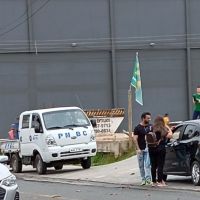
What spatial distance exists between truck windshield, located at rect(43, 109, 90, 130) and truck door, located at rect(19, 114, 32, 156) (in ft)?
4.15

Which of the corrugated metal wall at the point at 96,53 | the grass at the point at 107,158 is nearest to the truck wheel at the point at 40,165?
the grass at the point at 107,158

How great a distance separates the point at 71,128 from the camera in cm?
2269

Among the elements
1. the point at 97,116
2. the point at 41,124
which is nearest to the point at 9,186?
the point at 41,124

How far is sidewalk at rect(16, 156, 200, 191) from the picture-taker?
18406 millimetres

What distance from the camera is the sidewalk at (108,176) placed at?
18.4 m

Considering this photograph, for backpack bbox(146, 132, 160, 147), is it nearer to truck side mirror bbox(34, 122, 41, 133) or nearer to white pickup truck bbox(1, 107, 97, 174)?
white pickup truck bbox(1, 107, 97, 174)

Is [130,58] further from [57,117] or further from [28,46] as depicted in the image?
[57,117]

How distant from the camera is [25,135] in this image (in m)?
24.2

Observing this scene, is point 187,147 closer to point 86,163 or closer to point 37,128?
point 86,163

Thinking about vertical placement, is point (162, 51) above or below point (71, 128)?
above

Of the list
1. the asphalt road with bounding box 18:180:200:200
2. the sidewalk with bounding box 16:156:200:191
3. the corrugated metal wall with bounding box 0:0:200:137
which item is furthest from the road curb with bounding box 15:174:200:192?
the corrugated metal wall with bounding box 0:0:200:137

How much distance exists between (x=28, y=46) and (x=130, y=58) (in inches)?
243

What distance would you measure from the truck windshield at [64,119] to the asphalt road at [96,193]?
4326 millimetres

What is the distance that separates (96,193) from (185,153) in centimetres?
263
